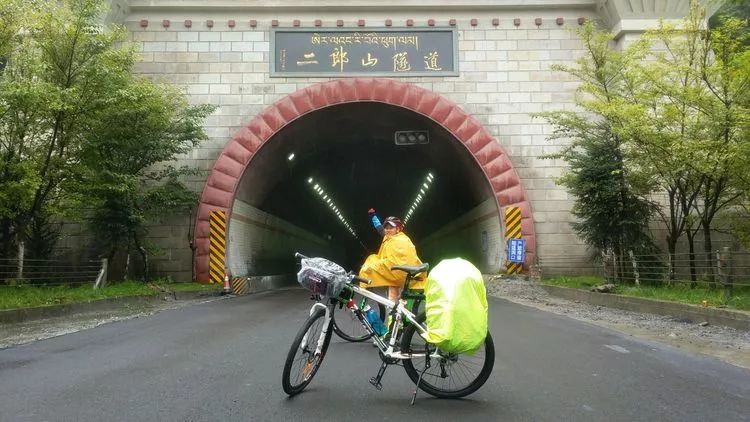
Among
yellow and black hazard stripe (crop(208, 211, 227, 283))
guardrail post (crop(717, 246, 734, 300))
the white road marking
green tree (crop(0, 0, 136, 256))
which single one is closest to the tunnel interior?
yellow and black hazard stripe (crop(208, 211, 227, 283))

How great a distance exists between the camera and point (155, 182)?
19.9 m

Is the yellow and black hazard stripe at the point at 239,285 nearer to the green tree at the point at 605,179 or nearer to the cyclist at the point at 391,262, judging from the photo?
the green tree at the point at 605,179

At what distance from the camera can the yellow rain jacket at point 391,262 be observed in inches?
252

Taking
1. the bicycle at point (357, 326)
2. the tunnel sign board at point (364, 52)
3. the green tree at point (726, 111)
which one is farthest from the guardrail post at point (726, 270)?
the tunnel sign board at point (364, 52)

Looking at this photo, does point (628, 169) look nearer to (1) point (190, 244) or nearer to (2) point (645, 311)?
(2) point (645, 311)

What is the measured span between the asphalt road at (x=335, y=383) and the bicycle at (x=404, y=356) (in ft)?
0.47

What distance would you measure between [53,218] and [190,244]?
4336 millimetres

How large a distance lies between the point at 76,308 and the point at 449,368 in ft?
30.5

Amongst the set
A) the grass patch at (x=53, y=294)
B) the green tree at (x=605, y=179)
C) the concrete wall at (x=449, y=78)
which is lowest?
the grass patch at (x=53, y=294)

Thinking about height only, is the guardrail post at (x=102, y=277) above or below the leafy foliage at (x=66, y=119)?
below

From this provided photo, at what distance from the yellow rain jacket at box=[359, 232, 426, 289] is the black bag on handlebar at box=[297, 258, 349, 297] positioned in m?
1.54

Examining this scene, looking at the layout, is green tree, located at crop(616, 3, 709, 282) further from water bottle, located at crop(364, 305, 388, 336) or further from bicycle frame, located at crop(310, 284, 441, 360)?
bicycle frame, located at crop(310, 284, 441, 360)

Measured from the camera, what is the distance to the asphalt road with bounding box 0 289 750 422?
435cm

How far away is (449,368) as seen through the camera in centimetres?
471
